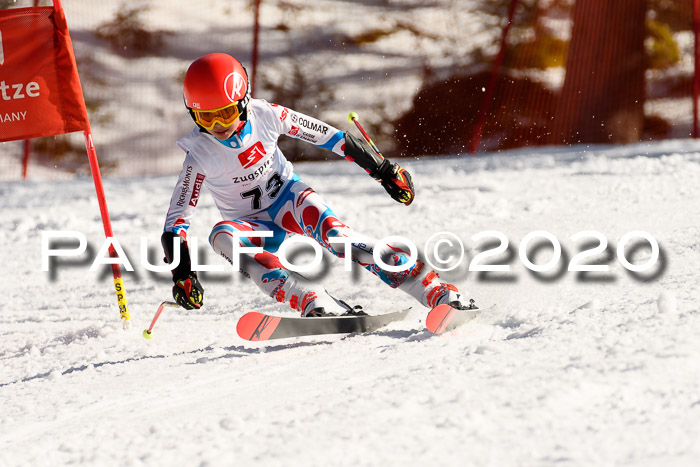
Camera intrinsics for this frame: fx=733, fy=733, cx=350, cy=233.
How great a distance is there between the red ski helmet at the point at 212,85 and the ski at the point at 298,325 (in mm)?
1095

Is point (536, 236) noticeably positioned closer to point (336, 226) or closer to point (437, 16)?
point (336, 226)

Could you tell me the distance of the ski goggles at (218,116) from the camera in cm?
382

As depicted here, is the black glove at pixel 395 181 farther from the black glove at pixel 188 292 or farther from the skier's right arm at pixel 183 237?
the black glove at pixel 188 292

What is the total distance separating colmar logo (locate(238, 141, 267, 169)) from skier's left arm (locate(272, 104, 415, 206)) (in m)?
0.16

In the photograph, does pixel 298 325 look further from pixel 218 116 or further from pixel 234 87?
pixel 234 87

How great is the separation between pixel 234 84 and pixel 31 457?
2060mm

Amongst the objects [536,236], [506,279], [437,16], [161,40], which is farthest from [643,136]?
[161,40]

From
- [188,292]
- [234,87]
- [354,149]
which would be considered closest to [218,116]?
[234,87]

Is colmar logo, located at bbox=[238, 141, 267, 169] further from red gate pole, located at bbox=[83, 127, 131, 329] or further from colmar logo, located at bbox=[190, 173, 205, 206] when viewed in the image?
red gate pole, located at bbox=[83, 127, 131, 329]

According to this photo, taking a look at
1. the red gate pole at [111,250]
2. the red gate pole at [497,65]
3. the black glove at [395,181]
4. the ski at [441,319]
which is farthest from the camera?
the red gate pole at [497,65]

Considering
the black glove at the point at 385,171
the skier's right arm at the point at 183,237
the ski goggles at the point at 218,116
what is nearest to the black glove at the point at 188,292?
the skier's right arm at the point at 183,237

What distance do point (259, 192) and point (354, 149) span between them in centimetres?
61

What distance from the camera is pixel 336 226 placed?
13.3ft

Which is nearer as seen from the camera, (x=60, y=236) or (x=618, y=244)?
(x=618, y=244)
